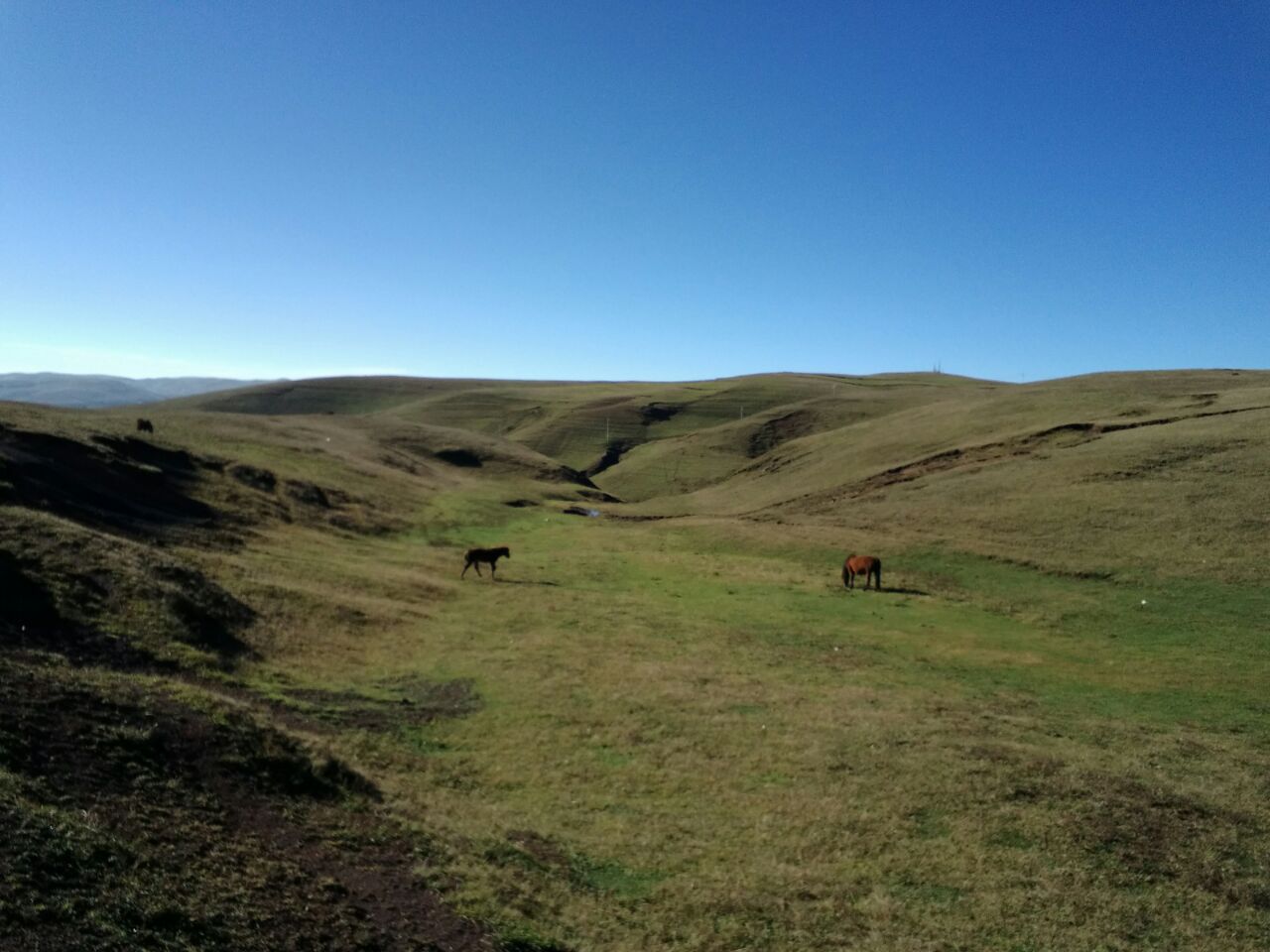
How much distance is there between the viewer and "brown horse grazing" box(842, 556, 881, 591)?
3441 cm

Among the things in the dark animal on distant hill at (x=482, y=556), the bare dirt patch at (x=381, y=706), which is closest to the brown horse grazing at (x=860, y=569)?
the dark animal on distant hill at (x=482, y=556)

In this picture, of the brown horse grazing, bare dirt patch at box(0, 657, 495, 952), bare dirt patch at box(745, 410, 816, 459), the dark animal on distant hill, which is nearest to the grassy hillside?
bare dirt patch at box(0, 657, 495, 952)

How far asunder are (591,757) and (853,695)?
7.88 meters

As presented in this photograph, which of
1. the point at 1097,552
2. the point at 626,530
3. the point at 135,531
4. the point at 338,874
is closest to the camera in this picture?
the point at 338,874

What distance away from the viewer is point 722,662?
23.6 metres

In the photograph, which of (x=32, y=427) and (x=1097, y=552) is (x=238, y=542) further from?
(x=1097, y=552)

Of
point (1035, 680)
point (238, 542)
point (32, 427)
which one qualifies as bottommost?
point (1035, 680)

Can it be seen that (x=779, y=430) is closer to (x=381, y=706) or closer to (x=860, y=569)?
(x=860, y=569)

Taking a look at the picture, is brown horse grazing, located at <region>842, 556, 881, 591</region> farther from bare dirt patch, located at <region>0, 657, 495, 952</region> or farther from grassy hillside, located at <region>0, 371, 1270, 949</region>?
bare dirt patch, located at <region>0, 657, 495, 952</region>

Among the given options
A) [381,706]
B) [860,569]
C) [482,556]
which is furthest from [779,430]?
[381,706]

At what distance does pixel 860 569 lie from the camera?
34406 mm

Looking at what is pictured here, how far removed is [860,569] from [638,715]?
18628 millimetres

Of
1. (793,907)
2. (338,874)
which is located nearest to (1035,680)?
(793,907)

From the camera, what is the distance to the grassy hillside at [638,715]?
1031cm
